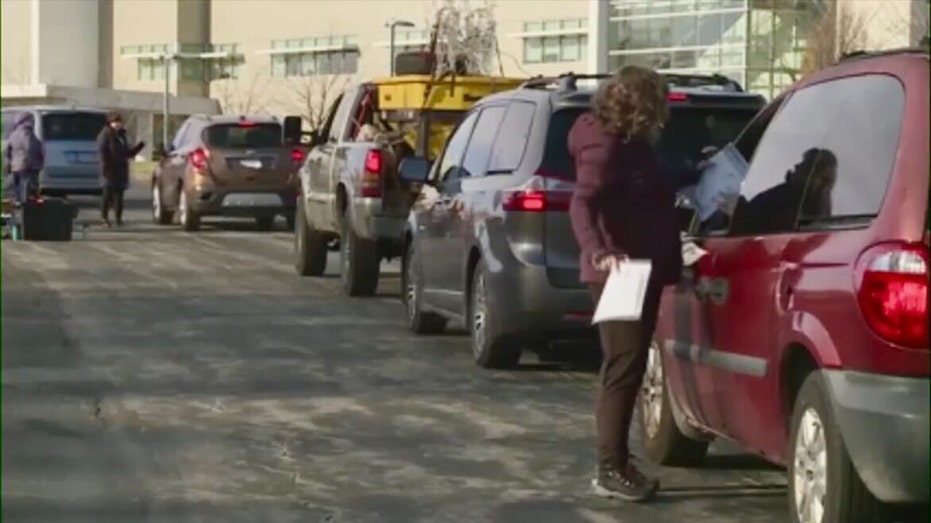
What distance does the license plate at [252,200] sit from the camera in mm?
27656

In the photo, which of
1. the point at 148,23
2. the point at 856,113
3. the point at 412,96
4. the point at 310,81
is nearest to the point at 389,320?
the point at 412,96

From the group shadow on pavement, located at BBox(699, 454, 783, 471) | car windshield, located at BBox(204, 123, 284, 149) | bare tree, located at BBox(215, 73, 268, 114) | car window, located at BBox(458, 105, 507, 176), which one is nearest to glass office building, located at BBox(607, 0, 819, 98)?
car windshield, located at BBox(204, 123, 284, 149)

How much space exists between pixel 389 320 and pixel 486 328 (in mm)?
3521

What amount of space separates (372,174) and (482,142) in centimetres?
395

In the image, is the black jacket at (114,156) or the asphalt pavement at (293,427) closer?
the asphalt pavement at (293,427)

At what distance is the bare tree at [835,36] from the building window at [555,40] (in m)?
26.1

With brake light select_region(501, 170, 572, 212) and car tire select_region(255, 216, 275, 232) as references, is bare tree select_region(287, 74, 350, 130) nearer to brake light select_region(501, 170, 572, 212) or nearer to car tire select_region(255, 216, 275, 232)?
car tire select_region(255, 216, 275, 232)

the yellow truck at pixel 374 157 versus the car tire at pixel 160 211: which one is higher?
the yellow truck at pixel 374 157

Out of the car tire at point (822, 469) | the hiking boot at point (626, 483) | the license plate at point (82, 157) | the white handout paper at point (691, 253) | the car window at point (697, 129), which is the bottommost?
the hiking boot at point (626, 483)

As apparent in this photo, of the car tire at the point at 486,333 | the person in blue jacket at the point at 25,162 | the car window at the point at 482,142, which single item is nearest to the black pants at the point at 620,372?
the car tire at the point at 486,333

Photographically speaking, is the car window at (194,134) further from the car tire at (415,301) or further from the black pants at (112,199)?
the car tire at (415,301)

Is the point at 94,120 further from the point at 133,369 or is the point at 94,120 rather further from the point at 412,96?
the point at 133,369

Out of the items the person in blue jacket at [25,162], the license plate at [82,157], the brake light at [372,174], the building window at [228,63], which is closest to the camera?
the brake light at [372,174]

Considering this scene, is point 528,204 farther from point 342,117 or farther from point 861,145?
point 342,117
